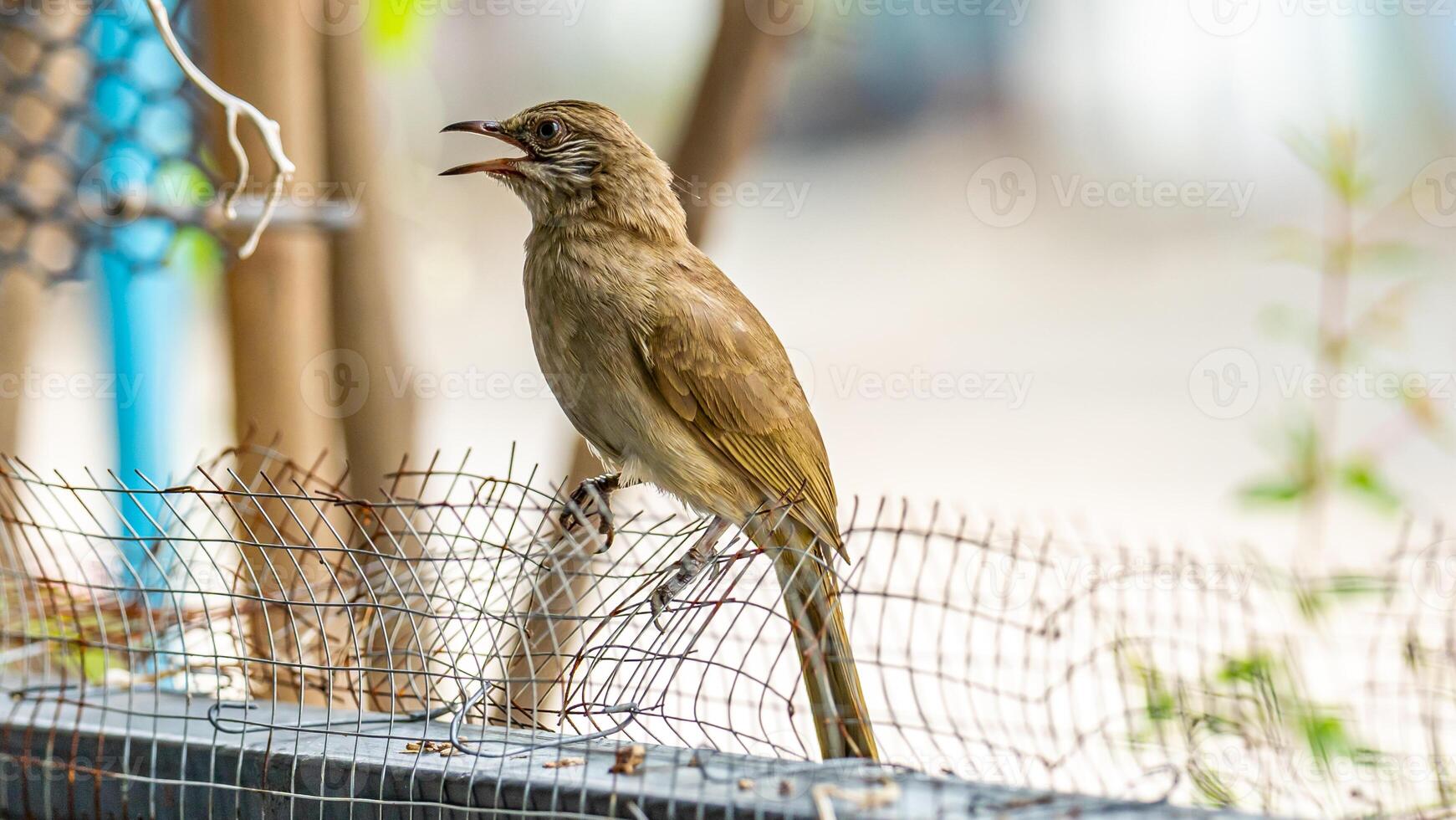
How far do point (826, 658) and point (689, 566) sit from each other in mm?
379

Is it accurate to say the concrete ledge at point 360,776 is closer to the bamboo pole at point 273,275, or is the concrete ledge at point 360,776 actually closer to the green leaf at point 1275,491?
the bamboo pole at point 273,275

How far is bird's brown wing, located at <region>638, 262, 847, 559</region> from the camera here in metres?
2.34

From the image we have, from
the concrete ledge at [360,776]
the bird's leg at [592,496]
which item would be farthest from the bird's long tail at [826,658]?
the bird's leg at [592,496]

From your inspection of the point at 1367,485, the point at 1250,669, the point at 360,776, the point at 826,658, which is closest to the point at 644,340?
the point at 826,658

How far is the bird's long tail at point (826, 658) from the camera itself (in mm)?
1692

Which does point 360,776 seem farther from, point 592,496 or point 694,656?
point 592,496

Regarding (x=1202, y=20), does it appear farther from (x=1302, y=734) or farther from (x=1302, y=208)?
(x=1302, y=734)

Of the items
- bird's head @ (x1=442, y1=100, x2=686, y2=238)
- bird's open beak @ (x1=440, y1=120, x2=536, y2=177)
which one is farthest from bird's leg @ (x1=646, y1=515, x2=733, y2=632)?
bird's open beak @ (x1=440, y1=120, x2=536, y2=177)

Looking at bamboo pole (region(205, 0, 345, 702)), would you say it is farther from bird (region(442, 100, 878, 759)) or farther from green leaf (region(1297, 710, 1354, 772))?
green leaf (region(1297, 710, 1354, 772))

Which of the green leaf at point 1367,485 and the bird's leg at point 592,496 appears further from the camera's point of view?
the green leaf at point 1367,485

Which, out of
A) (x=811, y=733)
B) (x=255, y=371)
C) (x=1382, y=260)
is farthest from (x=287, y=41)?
(x=1382, y=260)

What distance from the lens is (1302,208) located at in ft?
17.9

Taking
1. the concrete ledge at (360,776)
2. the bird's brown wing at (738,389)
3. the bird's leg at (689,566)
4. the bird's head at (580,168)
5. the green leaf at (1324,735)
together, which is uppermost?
the bird's head at (580,168)

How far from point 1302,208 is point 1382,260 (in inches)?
94.5
